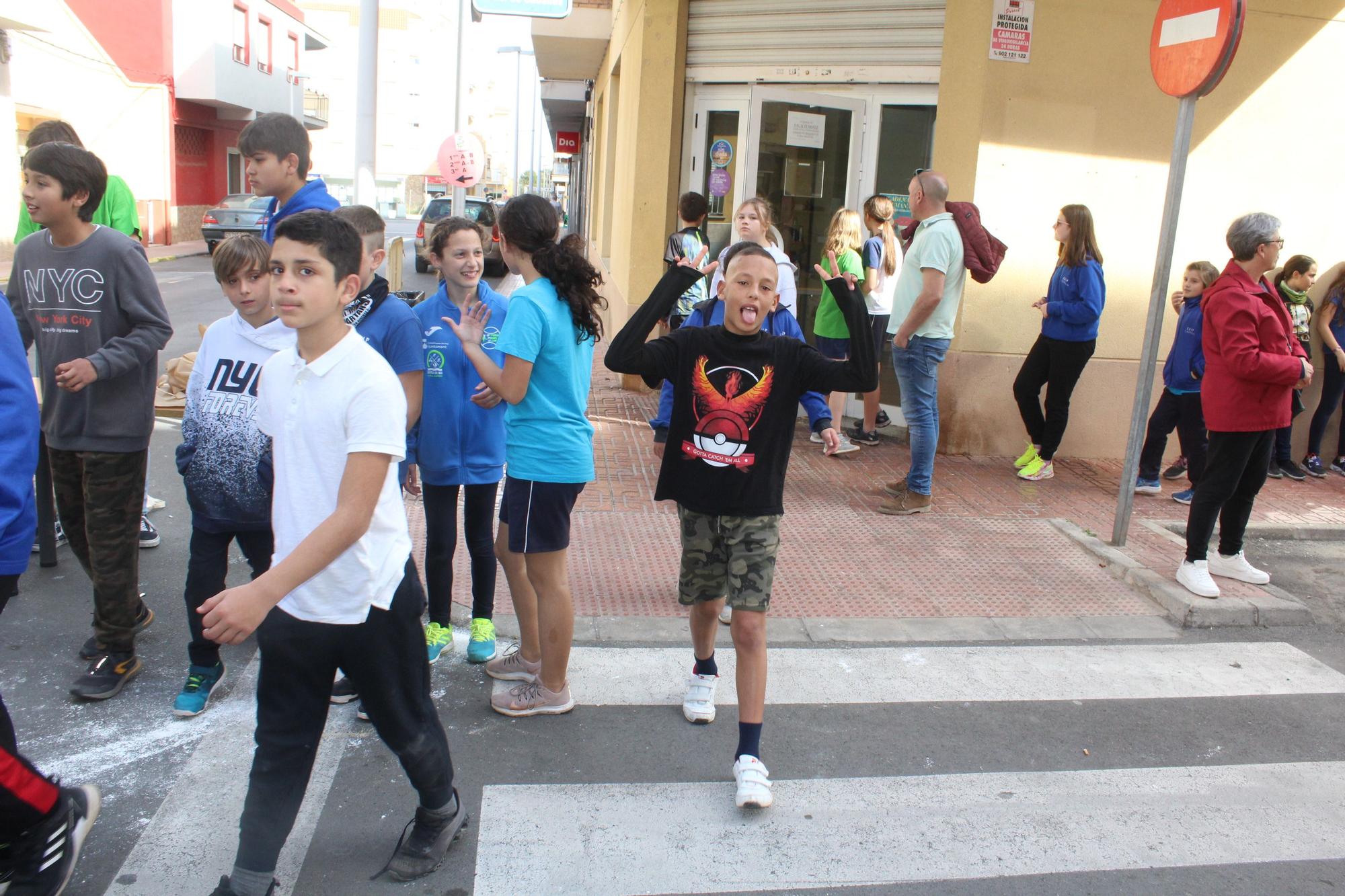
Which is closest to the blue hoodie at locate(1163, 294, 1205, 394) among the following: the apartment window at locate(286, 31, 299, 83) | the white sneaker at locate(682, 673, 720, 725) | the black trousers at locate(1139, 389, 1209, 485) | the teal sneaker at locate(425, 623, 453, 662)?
the black trousers at locate(1139, 389, 1209, 485)

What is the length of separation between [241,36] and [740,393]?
37829 millimetres

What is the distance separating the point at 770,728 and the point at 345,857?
159 centimetres

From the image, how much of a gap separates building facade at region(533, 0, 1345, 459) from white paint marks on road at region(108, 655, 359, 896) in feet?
19.1

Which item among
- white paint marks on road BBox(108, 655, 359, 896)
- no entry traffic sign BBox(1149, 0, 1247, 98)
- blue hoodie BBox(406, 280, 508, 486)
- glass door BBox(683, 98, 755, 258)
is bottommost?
white paint marks on road BBox(108, 655, 359, 896)

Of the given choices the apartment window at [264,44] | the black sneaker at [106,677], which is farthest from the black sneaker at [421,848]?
the apartment window at [264,44]

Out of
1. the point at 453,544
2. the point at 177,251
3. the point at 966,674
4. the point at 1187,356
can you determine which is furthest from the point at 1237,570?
the point at 177,251

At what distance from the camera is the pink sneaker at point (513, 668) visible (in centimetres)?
412

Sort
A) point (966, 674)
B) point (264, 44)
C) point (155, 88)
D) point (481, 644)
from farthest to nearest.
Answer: point (264, 44) < point (155, 88) < point (966, 674) < point (481, 644)

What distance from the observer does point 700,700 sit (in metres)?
3.91

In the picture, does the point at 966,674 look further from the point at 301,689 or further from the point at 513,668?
the point at 301,689

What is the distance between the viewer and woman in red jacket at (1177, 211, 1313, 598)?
5.04m

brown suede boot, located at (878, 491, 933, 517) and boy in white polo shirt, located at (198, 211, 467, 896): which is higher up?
boy in white polo shirt, located at (198, 211, 467, 896)

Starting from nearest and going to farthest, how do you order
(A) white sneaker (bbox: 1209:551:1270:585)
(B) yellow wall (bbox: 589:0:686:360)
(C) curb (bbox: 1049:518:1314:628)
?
1. (C) curb (bbox: 1049:518:1314:628)
2. (A) white sneaker (bbox: 1209:551:1270:585)
3. (B) yellow wall (bbox: 589:0:686:360)

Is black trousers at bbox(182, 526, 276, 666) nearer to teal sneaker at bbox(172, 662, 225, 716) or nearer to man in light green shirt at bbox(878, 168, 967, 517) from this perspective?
teal sneaker at bbox(172, 662, 225, 716)
